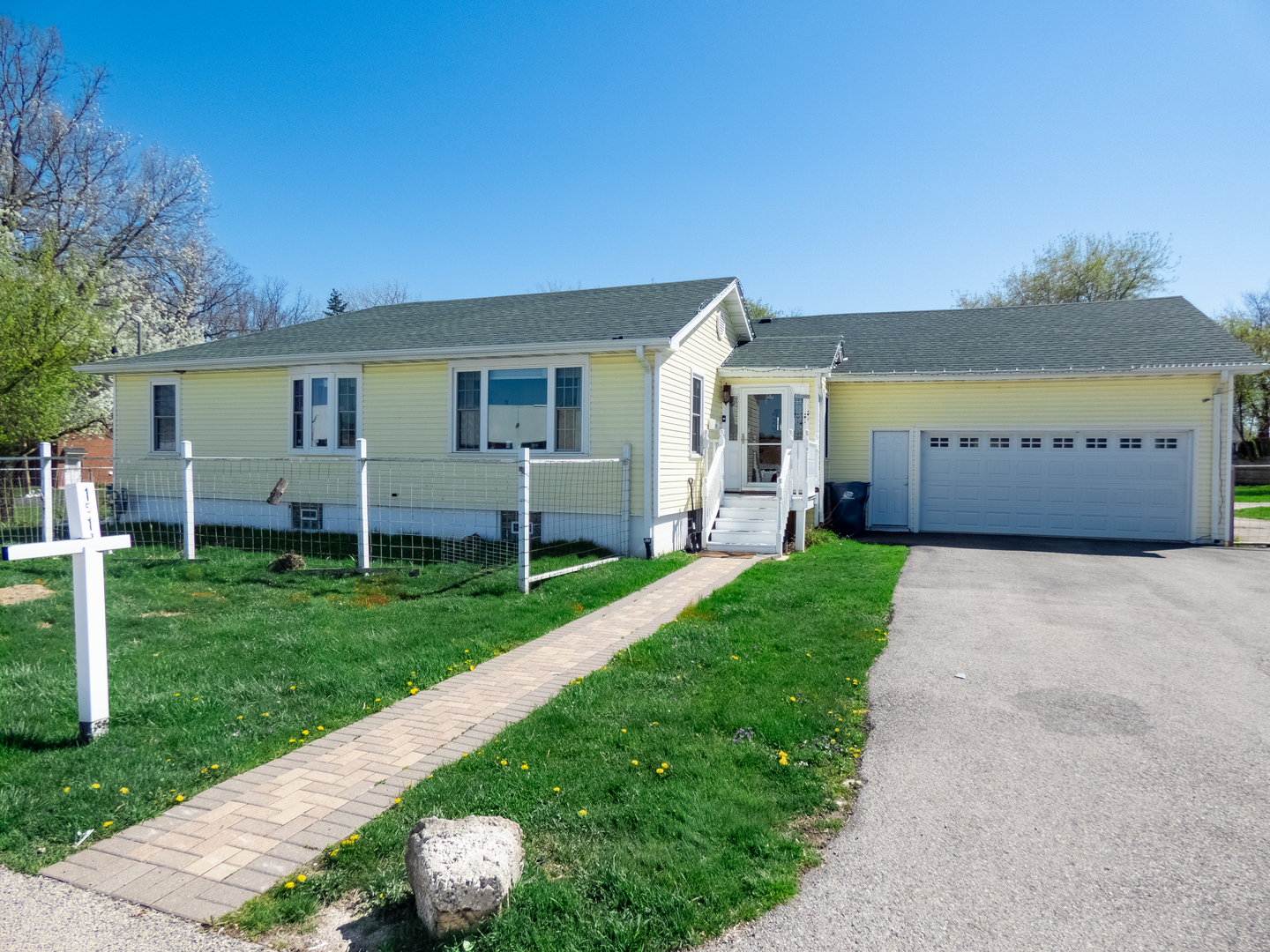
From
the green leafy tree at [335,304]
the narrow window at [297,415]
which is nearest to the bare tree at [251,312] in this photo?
the green leafy tree at [335,304]

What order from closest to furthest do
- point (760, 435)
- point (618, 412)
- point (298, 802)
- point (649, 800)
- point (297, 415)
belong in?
point (649, 800) → point (298, 802) → point (618, 412) → point (297, 415) → point (760, 435)

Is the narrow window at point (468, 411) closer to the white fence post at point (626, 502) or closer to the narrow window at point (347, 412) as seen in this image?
the narrow window at point (347, 412)

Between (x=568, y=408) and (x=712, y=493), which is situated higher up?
(x=568, y=408)

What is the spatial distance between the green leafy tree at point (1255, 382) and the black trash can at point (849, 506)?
27.0 m

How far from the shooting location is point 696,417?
13.9 metres

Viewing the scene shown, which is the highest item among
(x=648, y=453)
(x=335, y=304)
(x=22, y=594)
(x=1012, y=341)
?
(x=335, y=304)

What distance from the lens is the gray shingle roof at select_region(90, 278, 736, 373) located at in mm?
12547

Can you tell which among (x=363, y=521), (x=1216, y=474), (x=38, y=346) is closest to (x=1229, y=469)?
(x=1216, y=474)

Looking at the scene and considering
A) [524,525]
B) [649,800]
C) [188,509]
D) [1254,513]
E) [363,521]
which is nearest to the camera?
[649,800]

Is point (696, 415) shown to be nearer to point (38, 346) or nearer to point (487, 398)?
point (487, 398)

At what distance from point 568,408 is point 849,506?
650 cm

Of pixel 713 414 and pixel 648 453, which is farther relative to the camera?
pixel 713 414

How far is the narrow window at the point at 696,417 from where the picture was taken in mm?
13625

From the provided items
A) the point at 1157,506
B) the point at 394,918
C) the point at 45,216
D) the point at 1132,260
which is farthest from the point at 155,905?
the point at 1132,260
